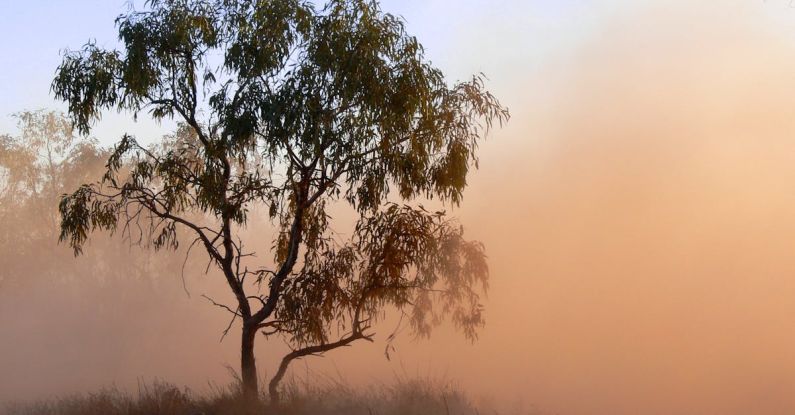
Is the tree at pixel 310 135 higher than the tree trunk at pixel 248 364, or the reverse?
the tree at pixel 310 135

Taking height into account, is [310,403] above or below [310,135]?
below

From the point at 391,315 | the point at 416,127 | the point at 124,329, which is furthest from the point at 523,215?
the point at 416,127

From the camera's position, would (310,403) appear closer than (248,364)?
Yes

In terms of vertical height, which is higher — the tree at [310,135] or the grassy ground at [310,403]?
the tree at [310,135]

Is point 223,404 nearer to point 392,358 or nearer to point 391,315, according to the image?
point 392,358

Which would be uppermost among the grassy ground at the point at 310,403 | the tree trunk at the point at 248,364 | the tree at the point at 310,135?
the tree at the point at 310,135

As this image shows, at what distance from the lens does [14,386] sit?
43.8 m

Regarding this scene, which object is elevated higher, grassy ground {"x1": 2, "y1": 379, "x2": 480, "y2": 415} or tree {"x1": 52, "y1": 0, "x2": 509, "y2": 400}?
tree {"x1": 52, "y1": 0, "x2": 509, "y2": 400}

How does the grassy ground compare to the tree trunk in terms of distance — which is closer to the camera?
the grassy ground

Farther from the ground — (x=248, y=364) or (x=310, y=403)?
(x=248, y=364)

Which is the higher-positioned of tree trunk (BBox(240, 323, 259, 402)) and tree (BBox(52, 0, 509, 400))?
tree (BBox(52, 0, 509, 400))

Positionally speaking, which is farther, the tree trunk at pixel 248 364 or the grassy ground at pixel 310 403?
the tree trunk at pixel 248 364

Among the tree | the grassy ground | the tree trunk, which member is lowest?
the grassy ground

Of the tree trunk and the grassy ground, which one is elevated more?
the tree trunk
